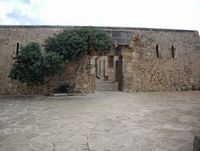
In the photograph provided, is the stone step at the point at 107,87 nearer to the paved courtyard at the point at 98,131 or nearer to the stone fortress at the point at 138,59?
the stone fortress at the point at 138,59

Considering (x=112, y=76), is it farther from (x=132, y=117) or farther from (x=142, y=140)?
(x=142, y=140)

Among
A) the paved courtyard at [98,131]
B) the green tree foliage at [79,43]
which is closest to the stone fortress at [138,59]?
the green tree foliage at [79,43]

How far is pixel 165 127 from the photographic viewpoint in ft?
14.8

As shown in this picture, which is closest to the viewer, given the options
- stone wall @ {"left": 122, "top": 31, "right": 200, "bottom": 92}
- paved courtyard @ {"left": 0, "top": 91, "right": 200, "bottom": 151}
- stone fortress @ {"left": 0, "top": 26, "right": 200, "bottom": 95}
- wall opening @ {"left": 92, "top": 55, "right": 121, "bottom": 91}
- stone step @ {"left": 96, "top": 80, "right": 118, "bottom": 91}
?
paved courtyard @ {"left": 0, "top": 91, "right": 200, "bottom": 151}

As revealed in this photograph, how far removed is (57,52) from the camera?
10.4 metres

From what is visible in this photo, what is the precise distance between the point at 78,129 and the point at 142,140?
4.45ft

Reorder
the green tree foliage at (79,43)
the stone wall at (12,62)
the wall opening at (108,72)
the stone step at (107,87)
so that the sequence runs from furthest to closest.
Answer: the wall opening at (108,72), the stone step at (107,87), the stone wall at (12,62), the green tree foliage at (79,43)

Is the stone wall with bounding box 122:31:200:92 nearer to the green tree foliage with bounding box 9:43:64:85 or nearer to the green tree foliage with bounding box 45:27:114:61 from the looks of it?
the green tree foliage with bounding box 45:27:114:61

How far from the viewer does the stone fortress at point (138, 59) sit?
1146cm

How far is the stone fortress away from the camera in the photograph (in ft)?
37.6

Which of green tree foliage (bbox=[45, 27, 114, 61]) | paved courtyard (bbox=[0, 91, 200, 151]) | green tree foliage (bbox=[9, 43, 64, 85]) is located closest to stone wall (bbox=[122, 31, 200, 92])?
green tree foliage (bbox=[45, 27, 114, 61])

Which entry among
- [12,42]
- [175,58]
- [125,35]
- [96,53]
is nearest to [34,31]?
[12,42]

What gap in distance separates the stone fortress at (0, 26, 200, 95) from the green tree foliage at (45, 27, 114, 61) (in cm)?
91

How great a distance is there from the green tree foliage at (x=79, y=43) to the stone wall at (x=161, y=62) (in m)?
1.68
